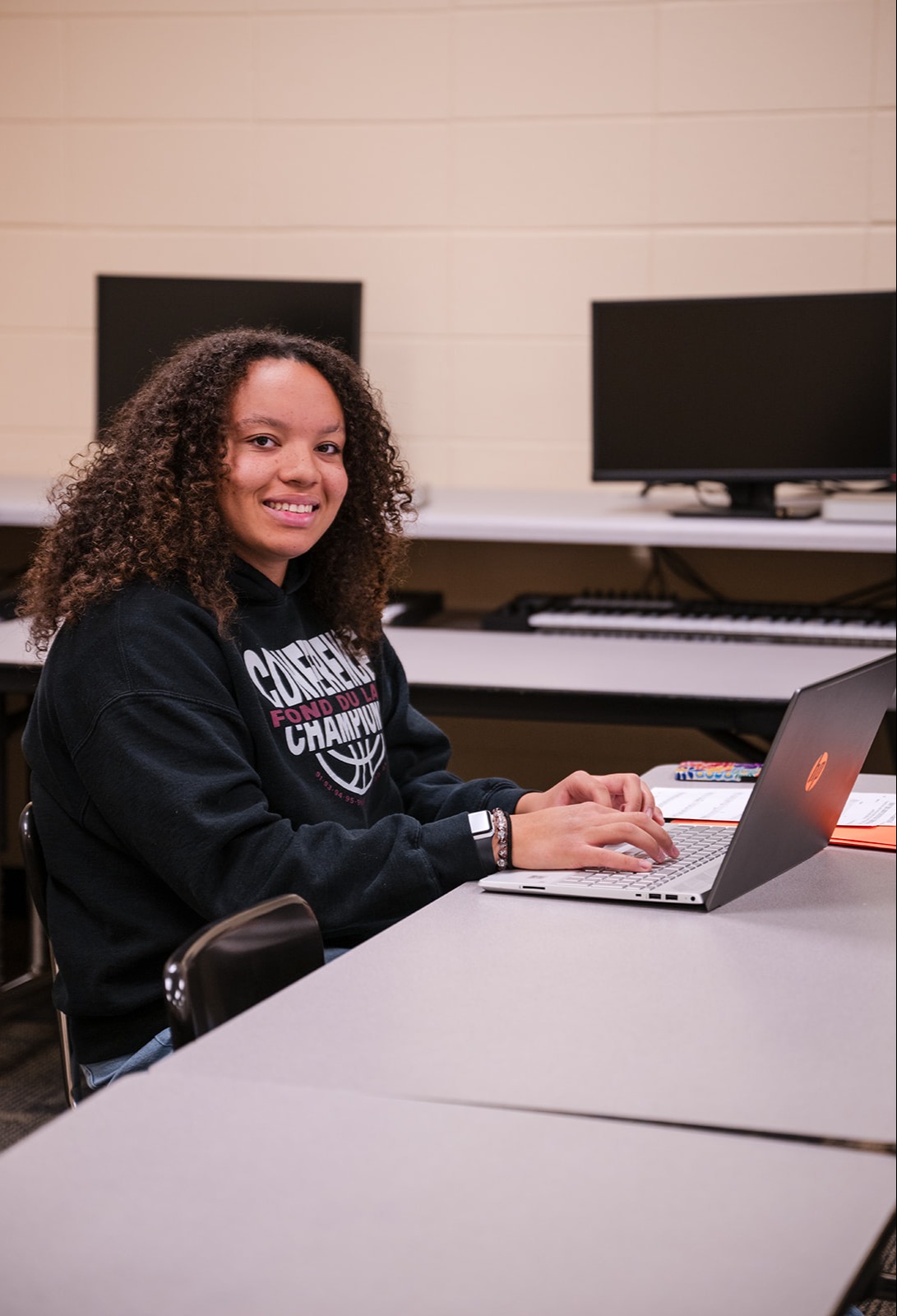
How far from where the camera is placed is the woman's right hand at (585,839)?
1.41 meters

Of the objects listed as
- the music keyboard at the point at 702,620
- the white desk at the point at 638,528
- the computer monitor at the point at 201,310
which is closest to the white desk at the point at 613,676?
the music keyboard at the point at 702,620

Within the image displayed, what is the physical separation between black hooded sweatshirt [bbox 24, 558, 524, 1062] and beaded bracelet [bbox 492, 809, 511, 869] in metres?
0.03

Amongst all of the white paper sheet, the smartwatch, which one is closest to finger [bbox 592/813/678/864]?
the smartwatch

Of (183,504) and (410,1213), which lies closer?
(410,1213)

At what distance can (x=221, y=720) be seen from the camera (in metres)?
1.48

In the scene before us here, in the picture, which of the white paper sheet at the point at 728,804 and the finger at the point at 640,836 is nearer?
the finger at the point at 640,836

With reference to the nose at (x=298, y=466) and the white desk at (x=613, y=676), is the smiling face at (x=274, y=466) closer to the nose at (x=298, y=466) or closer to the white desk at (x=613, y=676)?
the nose at (x=298, y=466)

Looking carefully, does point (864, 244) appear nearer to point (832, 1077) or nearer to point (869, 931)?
point (869, 931)

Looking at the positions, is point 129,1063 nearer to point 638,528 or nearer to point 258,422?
point 258,422

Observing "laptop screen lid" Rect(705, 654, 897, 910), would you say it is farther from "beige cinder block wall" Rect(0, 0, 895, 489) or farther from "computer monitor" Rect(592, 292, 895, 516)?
"beige cinder block wall" Rect(0, 0, 895, 489)

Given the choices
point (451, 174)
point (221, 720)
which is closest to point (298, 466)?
point (221, 720)

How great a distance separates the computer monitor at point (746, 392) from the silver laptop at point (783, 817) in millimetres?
1704

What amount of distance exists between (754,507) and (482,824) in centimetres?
189

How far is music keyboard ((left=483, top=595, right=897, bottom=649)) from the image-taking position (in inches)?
114
